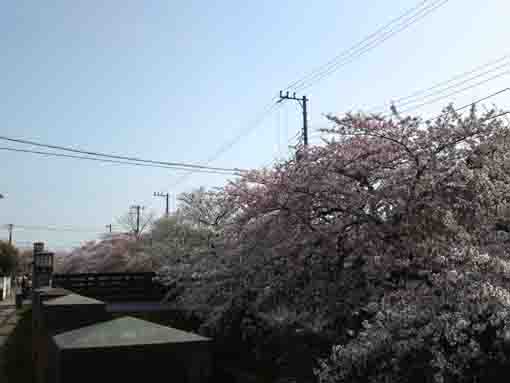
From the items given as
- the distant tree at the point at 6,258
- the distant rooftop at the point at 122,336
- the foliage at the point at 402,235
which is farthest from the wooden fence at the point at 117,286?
the distant rooftop at the point at 122,336

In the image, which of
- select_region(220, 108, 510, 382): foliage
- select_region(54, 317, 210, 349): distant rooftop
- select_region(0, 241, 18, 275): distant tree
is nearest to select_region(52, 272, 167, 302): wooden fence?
select_region(220, 108, 510, 382): foliage

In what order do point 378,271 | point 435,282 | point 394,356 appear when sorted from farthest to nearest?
point 378,271 → point 435,282 → point 394,356

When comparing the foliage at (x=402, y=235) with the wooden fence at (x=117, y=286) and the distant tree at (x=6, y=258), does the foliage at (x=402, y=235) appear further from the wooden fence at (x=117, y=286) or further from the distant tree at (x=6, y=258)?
the distant tree at (x=6, y=258)

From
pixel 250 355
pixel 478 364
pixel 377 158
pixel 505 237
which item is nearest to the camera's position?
pixel 478 364

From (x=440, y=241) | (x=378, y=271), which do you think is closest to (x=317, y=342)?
(x=378, y=271)

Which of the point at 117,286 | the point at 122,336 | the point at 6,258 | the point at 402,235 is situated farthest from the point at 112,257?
the point at 122,336

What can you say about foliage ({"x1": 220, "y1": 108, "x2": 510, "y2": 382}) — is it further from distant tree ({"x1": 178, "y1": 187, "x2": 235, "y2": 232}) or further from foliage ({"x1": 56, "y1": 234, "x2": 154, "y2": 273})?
foliage ({"x1": 56, "y1": 234, "x2": 154, "y2": 273})

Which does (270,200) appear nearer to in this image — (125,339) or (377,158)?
(377,158)

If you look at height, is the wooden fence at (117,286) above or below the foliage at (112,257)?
below

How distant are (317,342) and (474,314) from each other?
133 inches

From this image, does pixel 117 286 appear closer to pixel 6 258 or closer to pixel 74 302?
pixel 6 258

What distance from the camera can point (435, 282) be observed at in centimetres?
602

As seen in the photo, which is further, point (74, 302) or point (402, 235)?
point (402, 235)

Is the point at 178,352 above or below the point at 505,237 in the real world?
below
